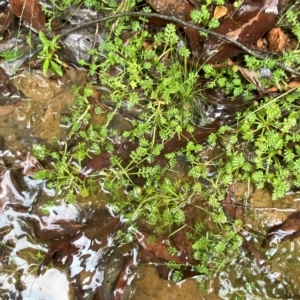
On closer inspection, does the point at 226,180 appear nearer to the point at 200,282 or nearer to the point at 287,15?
the point at 200,282

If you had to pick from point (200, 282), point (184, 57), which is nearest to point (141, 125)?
point (184, 57)

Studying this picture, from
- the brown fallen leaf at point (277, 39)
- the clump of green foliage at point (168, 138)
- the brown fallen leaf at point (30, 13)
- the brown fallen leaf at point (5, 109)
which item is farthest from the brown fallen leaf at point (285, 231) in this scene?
the brown fallen leaf at point (30, 13)

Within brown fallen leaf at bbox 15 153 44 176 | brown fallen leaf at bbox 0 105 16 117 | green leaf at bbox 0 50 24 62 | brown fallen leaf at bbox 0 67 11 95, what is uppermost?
green leaf at bbox 0 50 24 62

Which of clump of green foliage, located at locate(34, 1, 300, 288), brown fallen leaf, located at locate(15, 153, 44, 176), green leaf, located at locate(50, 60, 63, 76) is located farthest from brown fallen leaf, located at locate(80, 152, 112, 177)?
green leaf, located at locate(50, 60, 63, 76)

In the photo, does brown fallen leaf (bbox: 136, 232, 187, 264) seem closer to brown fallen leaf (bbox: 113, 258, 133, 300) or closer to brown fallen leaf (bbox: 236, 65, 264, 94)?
brown fallen leaf (bbox: 113, 258, 133, 300)

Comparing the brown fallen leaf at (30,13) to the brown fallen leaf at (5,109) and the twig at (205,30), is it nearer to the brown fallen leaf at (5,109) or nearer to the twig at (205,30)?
the twig at (205,30)

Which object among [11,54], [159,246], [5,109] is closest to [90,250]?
[159,246]
